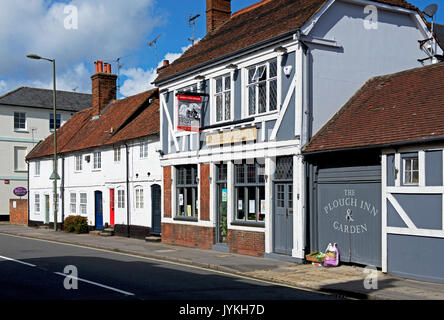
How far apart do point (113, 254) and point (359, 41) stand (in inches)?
425

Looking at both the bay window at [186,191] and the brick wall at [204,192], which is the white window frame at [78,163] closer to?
the bay window at [186,191]

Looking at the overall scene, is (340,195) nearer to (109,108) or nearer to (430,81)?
(430,81)

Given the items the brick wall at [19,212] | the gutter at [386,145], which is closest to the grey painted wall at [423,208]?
the gutter at [386,145]

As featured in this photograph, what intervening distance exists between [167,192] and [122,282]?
10021mm

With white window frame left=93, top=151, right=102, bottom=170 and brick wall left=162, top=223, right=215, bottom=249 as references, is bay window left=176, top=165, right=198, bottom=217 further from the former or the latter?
white window frame left=93, top=151, right=102, bottom=170

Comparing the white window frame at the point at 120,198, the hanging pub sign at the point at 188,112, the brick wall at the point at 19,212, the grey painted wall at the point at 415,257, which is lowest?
the brick wall at the point at 19,212

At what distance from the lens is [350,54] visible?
16.5 m

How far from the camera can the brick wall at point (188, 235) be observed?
1959cm

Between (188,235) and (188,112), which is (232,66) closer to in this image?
(188,112)

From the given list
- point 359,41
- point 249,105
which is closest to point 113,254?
point 249,105

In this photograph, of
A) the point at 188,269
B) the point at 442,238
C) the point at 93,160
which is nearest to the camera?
the point at 442,238

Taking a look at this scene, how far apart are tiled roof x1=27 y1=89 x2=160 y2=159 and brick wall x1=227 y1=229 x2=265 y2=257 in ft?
23.8

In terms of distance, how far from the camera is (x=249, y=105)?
17.7m

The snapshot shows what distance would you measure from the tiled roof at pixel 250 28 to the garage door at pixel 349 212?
4.45 metres
